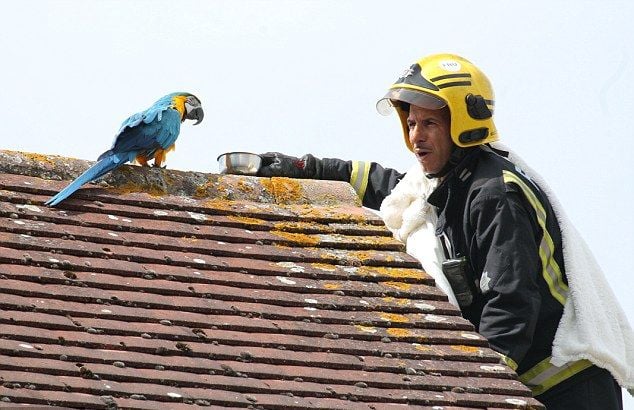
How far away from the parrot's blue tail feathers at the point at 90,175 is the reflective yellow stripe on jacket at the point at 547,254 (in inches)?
80.6

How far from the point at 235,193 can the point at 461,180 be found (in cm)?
128

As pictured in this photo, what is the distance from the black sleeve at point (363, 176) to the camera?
8.52 metres

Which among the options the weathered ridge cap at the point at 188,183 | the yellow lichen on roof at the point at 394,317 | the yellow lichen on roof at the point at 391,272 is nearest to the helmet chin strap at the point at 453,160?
the weathered ridge cap at the point at 188,183

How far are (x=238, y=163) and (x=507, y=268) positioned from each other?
1646 mm

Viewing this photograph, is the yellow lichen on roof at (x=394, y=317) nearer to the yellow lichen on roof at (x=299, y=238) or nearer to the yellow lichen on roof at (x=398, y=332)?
the yellow lichen on roof at (x=398, y=332)

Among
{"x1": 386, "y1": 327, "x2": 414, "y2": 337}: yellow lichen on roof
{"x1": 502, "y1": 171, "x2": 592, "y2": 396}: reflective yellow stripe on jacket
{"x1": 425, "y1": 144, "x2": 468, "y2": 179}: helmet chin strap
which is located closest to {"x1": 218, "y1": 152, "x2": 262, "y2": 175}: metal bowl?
{"x1": 425, "y1": 144, "x2": 468, "y2": 179}: helmet chin strap

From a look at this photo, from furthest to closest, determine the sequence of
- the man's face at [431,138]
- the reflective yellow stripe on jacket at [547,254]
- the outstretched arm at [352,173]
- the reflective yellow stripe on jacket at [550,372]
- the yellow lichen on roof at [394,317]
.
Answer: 1. the outstretched arm at [352,173]
2. the man's face at [431,138]
3. the reflective yellow stripe on jacket at [547,254]
4. the reflective yellow stripe on jacket at [550,372]
5. the yellow lichen on roof at [394,317]

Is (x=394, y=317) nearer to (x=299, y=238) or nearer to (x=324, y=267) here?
(x=324, y=267)

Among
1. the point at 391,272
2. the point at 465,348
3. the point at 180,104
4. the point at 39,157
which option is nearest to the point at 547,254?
the point at 391,272

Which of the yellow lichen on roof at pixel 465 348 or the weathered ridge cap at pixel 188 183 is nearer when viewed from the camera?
the yellow lichen on roof at pixel 465 348

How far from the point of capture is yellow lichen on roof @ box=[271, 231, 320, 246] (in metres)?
6.87

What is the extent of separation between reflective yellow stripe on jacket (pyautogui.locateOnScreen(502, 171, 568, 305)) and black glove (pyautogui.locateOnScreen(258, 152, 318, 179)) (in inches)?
58.2

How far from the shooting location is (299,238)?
6902 millimetres

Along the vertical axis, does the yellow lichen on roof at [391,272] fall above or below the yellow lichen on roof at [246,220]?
below
